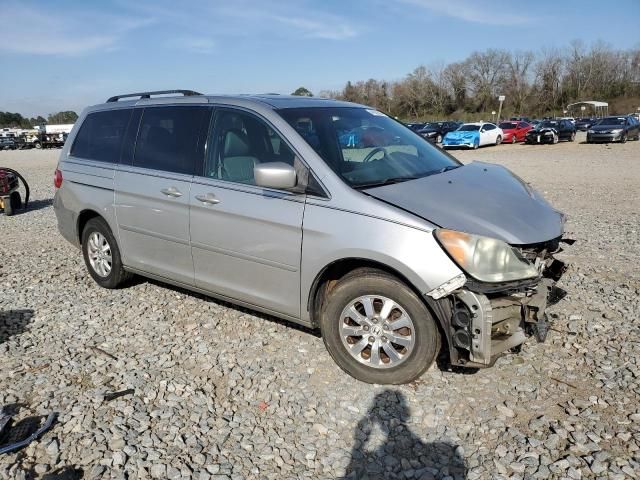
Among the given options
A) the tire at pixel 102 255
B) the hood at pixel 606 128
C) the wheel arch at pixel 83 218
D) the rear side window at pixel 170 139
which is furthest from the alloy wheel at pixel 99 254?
the hood at pixel 606 128

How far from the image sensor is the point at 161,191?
451cm

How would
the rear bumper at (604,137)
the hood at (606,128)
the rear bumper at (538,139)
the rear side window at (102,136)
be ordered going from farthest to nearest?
the rear bumper at (538,139), the hood at (606,128), the rear bumper at (604,137), the rear side window at (102,136)

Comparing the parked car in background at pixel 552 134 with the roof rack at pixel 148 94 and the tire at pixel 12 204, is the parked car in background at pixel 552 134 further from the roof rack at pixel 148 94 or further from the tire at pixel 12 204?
the roof rack at pixel 148 94

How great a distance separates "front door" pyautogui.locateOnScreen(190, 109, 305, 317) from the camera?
3.78 m

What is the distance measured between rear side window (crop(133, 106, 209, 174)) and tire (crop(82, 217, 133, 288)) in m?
0.93

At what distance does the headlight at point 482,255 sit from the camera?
10.2ft

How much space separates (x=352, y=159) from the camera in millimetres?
3916

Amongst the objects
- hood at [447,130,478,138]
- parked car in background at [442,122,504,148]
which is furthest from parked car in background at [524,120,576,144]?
hood at [447,130,478,138]

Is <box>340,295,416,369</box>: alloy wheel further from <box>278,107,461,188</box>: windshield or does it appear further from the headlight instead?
<box>278,107,461,188</box>: windshield

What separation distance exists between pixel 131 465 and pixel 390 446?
143cm

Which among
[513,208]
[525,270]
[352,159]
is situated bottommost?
[525,270]

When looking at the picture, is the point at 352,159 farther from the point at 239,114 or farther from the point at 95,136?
the point at 95,136

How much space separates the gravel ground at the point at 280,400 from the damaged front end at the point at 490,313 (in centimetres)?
40

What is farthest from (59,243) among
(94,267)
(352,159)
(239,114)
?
(352,159)
